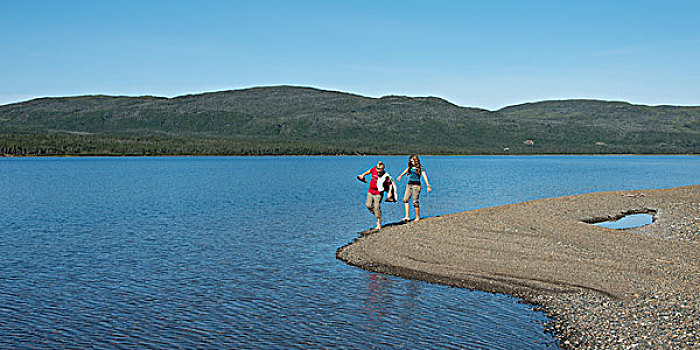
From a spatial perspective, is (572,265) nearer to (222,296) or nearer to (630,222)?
(222,296)

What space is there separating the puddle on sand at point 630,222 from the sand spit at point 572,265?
663 millimetres

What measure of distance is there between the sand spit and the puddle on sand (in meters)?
0.66

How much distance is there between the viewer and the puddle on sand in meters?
27.2

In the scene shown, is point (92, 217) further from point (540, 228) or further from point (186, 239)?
point (540, 228)

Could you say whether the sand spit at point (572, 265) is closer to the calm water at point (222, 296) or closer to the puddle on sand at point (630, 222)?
the puddle on sand at point (630, 222)

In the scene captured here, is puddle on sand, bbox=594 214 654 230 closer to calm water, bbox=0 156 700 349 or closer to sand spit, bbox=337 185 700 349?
sand spit, bbox=337 185 700 349

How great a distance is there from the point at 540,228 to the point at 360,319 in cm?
1254

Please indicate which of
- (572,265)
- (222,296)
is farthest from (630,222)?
(222,296)

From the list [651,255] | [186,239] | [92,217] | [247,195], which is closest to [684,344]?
[651,255]

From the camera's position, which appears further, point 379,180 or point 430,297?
point 379,180

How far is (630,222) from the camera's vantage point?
28562 millimetres

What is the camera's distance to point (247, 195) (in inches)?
1897

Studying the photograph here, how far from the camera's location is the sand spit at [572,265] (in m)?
11.7

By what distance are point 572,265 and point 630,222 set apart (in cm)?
1351
